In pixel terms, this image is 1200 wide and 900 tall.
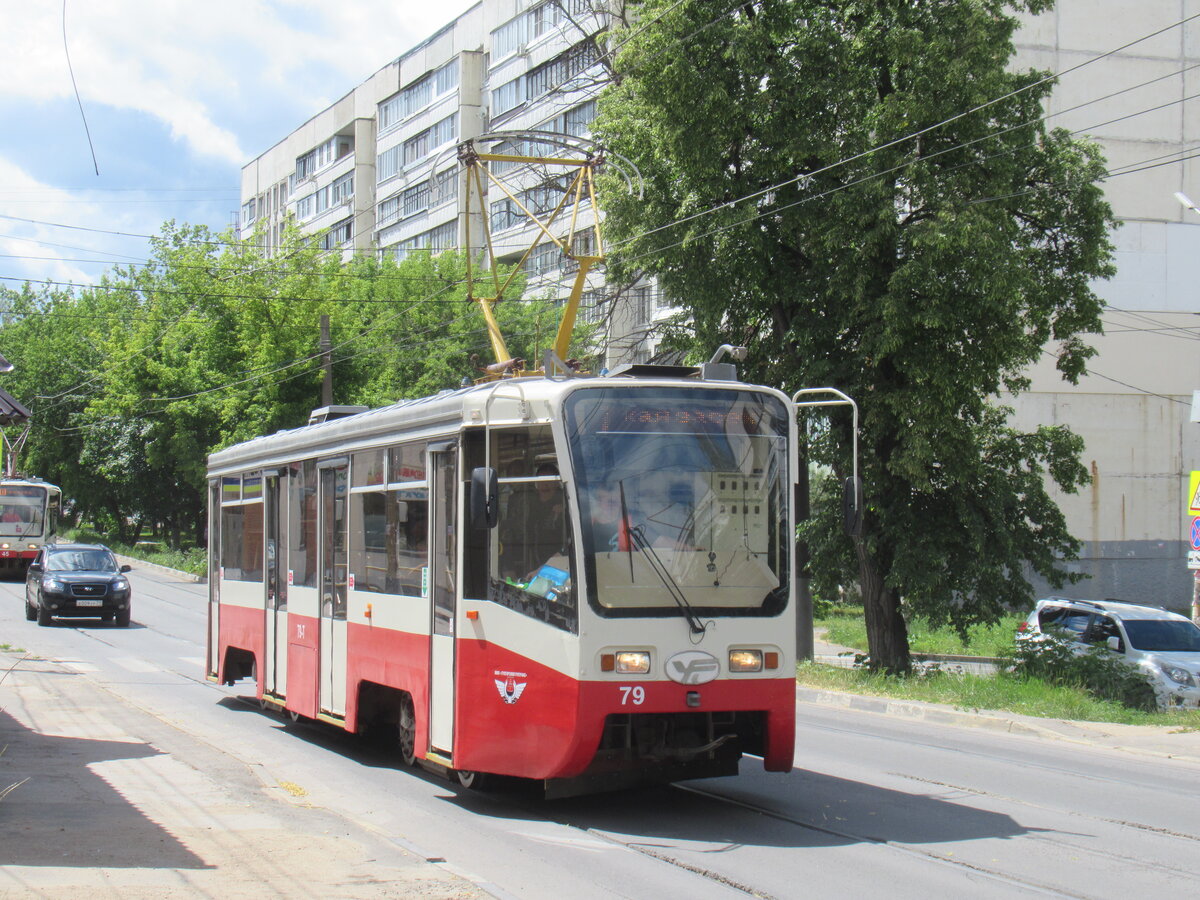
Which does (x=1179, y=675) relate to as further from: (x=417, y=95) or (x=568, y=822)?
(x=417, y=95)

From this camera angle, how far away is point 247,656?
51.2 ft

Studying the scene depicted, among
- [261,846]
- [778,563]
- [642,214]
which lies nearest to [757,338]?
[642,214]

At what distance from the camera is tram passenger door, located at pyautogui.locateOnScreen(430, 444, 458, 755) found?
9664mm

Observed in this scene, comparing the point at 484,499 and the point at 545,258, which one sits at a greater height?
the point at 545,258

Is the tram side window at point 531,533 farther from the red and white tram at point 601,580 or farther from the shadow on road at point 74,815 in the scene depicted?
the shadow on road at point 74,815

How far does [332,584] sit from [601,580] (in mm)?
4336

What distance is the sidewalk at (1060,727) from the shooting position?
13773mm

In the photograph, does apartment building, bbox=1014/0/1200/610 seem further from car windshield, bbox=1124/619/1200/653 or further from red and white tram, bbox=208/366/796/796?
red and white tram, bbox=208/366/796/796

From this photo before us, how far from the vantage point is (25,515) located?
4384cm

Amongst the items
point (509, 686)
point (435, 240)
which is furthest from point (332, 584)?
point (435, 240)

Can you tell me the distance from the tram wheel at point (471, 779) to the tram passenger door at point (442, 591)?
281 millimetres

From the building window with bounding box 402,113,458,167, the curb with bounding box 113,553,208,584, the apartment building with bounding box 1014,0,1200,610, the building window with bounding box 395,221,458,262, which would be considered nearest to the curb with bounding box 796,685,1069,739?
the apartment building with bounding box 1014,0,1200,610

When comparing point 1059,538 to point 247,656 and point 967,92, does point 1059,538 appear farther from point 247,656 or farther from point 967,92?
point 247,656

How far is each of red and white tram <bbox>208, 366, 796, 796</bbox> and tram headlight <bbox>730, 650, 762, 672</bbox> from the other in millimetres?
13
